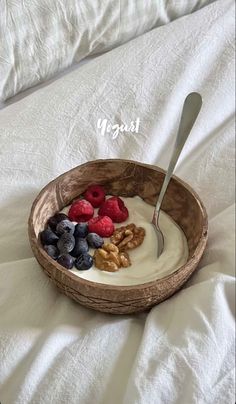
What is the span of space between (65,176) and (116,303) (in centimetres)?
20

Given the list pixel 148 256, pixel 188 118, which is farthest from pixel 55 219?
pixel 188 118

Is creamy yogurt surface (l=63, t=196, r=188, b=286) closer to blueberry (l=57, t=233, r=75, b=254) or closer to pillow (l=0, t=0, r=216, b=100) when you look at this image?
blueberry (l=57, t=233, r=75, b=254)

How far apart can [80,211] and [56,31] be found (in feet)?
1.01

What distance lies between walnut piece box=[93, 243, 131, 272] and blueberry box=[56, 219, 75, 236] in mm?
44

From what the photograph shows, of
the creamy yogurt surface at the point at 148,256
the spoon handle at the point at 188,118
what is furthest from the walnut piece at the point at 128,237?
the spoon handle at the point at 188,118

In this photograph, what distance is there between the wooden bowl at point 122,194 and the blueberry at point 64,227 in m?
0.02

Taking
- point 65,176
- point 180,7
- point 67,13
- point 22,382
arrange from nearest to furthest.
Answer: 1. point 22,382
2. point 65,176
3. point 67,13
4. point 180,7

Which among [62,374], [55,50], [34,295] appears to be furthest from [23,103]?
[62,374]

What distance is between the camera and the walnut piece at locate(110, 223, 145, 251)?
667 millimetres

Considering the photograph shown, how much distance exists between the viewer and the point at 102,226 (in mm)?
686

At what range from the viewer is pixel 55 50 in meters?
0.82

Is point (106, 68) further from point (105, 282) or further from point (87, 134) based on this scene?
point (105, 282)

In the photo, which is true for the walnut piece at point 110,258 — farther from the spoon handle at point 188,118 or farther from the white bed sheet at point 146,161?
the spoon handle at point 188,118

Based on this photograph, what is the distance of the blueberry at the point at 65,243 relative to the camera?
0.64 meters
